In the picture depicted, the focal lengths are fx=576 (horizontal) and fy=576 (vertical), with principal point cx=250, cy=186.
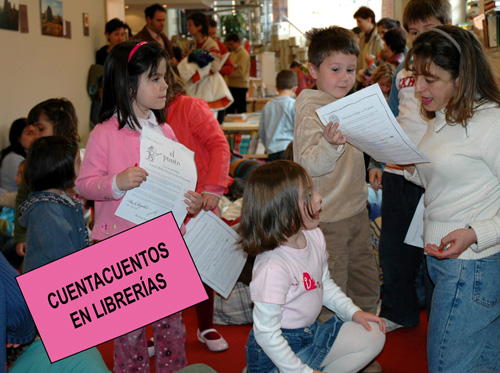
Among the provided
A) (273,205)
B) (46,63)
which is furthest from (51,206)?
(46,63)

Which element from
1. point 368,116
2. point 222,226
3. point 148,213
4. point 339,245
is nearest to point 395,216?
point 339,245

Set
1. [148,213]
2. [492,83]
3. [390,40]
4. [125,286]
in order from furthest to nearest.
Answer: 1. [390,40]
2. [148,213]
3. [492,83]
4. [125,286]

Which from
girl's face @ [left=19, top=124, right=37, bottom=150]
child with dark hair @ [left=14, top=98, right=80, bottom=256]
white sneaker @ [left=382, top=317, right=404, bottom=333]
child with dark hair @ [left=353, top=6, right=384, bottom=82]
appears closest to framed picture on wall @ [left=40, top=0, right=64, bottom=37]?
girl's face @ [left=19, top=124, right=37, bottom=150]

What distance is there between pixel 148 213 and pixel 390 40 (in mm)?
2674

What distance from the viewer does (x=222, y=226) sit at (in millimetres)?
2312

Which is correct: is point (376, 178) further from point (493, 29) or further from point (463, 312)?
point (493, 29)

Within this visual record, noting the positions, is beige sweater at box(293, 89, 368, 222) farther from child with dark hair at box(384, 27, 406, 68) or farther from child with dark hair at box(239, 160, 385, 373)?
child with dark hair at box(384, 27, 406, 68)

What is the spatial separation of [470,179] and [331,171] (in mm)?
549

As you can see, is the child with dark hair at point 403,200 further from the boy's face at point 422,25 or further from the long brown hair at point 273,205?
the long brown hair at point 273,205

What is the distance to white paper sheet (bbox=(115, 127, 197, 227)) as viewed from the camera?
185cm

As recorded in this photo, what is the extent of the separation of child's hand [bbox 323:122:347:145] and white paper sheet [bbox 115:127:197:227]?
499 mm

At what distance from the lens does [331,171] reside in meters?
2.08

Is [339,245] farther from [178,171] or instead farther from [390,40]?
[390,40]

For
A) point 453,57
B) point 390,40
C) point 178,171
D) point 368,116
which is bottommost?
point 178,171
